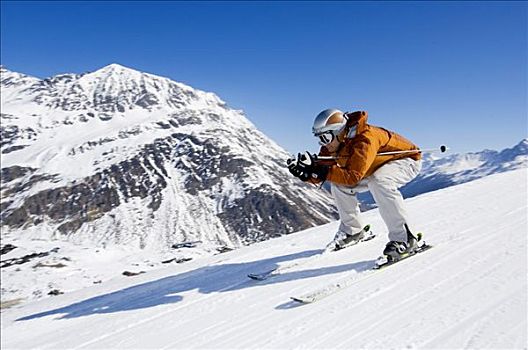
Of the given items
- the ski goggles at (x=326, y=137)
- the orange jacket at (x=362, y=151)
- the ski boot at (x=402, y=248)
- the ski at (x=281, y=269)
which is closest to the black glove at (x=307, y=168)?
the orange jacket at (x=362, y=151)

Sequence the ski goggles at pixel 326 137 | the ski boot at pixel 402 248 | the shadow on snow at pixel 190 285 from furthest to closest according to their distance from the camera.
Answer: the ski goggles at pixel 326 137
the shadow on snow at pixel 190 285
the ski boot at pixel 402 248

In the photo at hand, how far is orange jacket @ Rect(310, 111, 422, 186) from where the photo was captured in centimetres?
604

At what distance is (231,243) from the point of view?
552 feet

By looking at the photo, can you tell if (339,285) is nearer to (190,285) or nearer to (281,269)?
(281,269)

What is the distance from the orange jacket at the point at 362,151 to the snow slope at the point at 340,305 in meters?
1.39

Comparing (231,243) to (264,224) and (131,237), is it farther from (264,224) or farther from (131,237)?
(131,237)

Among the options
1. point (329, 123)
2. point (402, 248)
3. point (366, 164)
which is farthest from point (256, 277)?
point (329, 123)

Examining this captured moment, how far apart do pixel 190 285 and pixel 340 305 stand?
3676 mm

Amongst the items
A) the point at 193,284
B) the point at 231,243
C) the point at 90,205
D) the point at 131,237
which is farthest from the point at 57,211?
the point at 193,284

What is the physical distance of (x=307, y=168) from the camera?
247 inches

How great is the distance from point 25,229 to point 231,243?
85034 millimetres

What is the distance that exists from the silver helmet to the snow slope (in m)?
2.11

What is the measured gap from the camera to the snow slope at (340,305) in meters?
3.64

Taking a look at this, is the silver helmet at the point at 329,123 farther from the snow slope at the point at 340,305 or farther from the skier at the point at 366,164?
the snow slope at the point at 340,305
